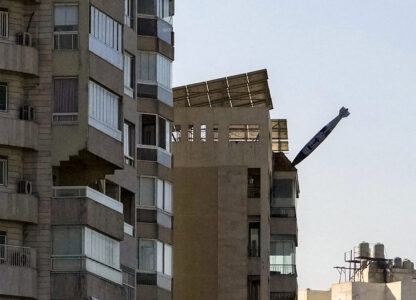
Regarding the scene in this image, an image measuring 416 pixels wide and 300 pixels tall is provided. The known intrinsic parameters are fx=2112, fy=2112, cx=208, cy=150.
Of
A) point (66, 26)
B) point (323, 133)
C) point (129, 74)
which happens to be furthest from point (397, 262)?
point (66, 26)

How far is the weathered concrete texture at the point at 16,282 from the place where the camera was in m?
59.9

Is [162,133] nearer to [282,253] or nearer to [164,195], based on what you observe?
[164,195]

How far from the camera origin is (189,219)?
9612 centimetres

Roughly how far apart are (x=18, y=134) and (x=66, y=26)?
388 cm

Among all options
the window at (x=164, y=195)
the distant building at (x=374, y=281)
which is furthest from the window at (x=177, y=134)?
the distant building at (x=374, y=281)

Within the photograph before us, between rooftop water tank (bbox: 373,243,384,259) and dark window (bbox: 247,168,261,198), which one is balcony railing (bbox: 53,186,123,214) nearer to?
dark window (bbox: 247,168,261,198)

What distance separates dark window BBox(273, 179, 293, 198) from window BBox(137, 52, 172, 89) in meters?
24.0

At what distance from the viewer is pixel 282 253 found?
10150 centimetres

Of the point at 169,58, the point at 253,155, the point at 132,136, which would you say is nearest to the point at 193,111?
the point at 253,155

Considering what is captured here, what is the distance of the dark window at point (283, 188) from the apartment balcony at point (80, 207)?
40018 mm

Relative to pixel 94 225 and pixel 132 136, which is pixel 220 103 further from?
pixel 94 225

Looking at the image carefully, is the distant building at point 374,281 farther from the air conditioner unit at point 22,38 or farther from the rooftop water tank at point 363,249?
the air conditioner unit at point 22,38

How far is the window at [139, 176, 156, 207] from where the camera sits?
260 ft

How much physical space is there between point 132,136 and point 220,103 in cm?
3009
